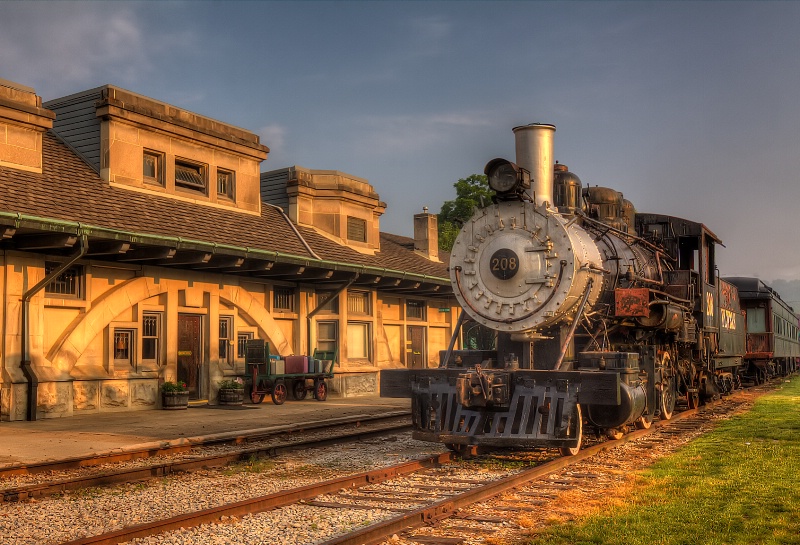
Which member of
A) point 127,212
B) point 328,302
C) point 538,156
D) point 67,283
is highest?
point 127,212

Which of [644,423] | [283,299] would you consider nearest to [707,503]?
[644,423]

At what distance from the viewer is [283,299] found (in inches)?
794

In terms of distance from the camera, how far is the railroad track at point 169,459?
8.06 metres

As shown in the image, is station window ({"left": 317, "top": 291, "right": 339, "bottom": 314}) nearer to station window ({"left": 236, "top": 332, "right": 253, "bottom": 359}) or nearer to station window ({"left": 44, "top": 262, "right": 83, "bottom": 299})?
station window ({"left": 236, "top": 332, "right": 253, "bottom": 359})

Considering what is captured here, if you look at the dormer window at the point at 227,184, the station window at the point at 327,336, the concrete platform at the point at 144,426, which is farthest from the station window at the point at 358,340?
the dormer window at the point at 227,184

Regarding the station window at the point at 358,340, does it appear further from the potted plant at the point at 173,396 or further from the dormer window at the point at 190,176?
the potted plant at the point at 173,396

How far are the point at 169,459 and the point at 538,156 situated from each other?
240 inches

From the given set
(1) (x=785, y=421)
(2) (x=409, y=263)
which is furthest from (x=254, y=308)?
(1) (x=785, y=421)

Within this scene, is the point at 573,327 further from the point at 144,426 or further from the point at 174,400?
the point at 174,400

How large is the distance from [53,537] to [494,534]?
3356 mm

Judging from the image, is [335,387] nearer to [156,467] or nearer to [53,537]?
[156,467]

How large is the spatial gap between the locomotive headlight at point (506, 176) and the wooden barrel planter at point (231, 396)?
9357 millimetres

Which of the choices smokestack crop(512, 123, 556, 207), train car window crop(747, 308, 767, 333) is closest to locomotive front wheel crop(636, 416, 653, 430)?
smokestack crop(512, 123, 556, 207)

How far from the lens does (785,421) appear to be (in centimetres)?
1298
